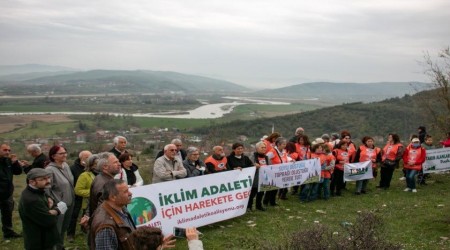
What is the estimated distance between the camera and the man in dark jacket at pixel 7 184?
8508 mm

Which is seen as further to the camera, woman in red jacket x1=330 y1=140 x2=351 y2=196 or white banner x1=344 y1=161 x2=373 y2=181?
white banner x1=344 y1=161 x2=373 y2=181

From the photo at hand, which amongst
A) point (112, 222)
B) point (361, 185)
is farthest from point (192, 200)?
point (361, 185)

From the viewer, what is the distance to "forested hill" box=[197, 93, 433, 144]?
48250mm

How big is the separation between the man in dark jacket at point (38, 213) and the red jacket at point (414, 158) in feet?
35.5

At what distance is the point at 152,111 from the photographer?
128m

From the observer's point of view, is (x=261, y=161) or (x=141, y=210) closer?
(x=141, y=210)

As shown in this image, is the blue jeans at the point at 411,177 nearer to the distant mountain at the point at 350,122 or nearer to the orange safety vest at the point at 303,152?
the orange safety vest at the point at 303,152

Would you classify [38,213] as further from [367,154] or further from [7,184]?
[367,154]

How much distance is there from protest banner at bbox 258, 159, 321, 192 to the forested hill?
31.0 metres

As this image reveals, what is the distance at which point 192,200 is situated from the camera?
8.86 metres

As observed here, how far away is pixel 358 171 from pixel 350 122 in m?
43.4

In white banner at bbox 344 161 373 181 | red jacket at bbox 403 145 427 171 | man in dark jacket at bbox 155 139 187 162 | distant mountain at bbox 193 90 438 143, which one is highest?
Result: man in dark jacket at bbox 155 139 187 162

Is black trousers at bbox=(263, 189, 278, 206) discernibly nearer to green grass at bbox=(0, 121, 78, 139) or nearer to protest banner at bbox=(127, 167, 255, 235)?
protest banner at bbox=(127, 167, 255, 235)

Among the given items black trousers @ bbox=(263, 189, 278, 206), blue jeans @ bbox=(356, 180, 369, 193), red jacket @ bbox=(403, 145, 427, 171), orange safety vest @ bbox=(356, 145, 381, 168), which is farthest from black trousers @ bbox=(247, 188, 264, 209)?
red jacket @ bbox=(403, 145, 427, 171)
